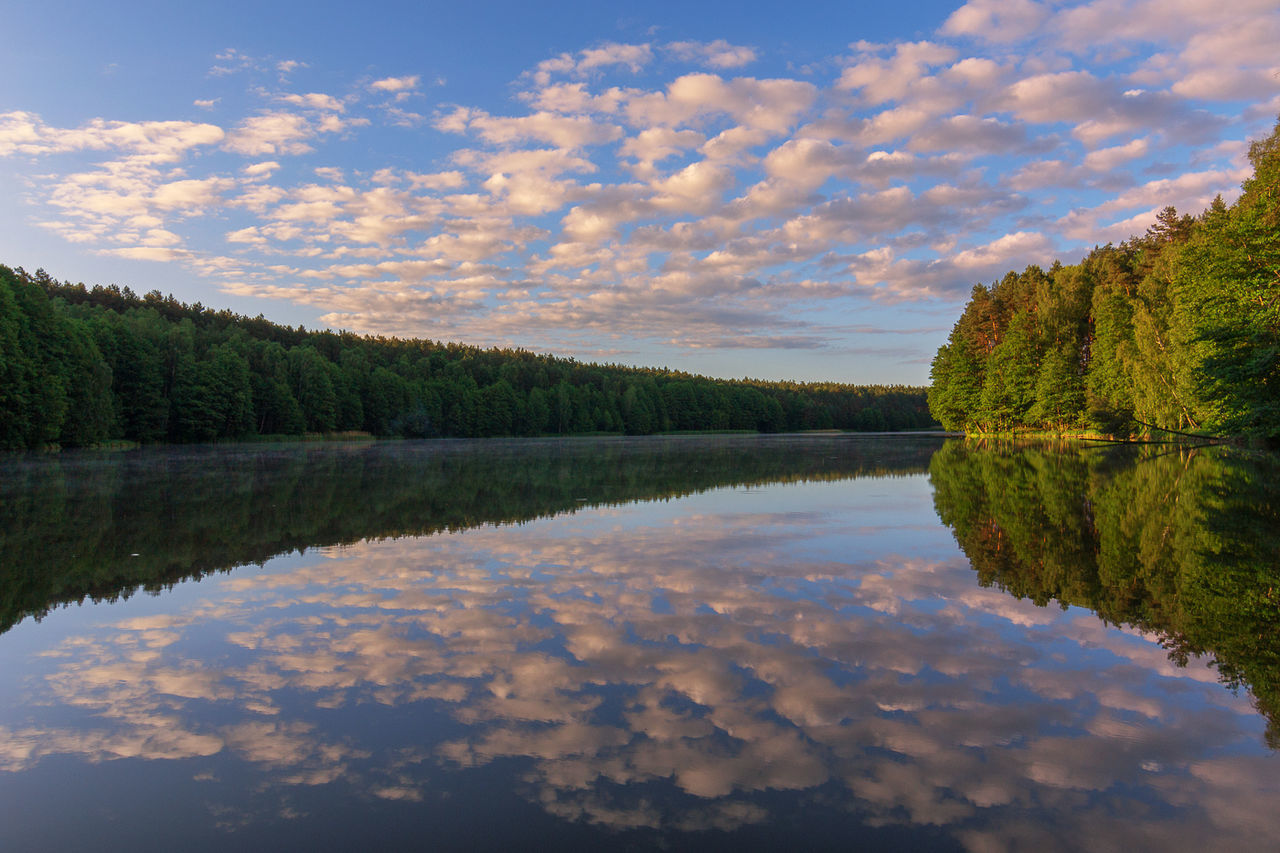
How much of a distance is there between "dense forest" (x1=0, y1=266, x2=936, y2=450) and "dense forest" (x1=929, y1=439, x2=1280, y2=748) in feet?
187

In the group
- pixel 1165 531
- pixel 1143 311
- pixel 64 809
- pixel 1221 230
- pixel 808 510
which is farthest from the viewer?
pixel 1143 311

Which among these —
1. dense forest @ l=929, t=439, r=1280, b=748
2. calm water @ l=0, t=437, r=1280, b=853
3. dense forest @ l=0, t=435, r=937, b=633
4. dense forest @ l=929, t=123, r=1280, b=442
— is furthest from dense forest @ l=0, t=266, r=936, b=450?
dense forest @ l=929, t=123, r=1280, b=442

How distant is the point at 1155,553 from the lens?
10.4m

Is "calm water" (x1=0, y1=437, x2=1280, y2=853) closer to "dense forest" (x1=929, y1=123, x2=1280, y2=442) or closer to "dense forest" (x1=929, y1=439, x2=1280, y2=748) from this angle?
"dense forest" (x1=929, y1=439, x2=1280, y2=748)

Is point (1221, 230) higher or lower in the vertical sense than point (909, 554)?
higher

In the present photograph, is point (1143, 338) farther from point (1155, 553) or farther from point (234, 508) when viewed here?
point (234, 508)

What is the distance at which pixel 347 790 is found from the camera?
13.2 ft

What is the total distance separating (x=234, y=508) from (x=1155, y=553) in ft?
59.5

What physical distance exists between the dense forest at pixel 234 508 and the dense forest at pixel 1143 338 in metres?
12.9

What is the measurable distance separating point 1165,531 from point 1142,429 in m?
47.5

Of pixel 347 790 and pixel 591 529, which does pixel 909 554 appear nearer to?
pixel 591 529

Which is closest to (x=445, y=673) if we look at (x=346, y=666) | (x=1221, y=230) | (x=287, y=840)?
(x=346, y=666)

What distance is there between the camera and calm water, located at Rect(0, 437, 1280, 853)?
12.2 ft

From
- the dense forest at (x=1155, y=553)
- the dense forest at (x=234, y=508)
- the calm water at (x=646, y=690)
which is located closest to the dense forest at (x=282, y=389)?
the dense forest at (x=234, y=508)
